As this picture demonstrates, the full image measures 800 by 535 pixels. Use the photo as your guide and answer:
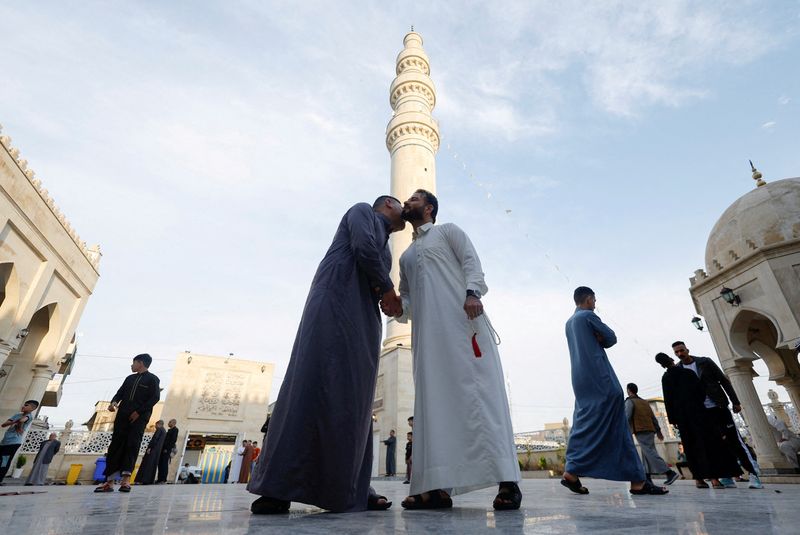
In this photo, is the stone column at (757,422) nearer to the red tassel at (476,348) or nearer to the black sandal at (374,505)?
the red tassel at (476,348)

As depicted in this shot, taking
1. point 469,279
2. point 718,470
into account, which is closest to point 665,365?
point 718,470

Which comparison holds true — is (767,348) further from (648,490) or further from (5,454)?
(5,454)

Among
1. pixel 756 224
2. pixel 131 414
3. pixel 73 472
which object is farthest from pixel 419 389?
pixel 73 472

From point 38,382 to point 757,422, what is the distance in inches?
597

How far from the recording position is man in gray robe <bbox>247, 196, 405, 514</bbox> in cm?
164

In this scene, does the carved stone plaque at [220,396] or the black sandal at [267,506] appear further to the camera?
the carved stone plaque at [220,396]

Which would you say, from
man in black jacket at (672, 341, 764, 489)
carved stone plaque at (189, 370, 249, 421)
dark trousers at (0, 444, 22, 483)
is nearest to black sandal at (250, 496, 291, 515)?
man in black jacket at (672, 341, 764, 489)

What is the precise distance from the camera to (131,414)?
446 centimetres

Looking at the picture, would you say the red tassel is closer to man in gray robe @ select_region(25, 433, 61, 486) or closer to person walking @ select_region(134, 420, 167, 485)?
person walking @ select_region(134, 420, 167, 485)

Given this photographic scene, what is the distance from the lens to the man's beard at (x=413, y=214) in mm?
2732

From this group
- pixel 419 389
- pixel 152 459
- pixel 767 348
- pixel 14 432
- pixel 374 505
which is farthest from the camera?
pixel 152 459

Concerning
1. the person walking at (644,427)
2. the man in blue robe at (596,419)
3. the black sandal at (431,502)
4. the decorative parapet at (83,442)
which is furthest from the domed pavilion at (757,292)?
the decorative parapet at (83,442)

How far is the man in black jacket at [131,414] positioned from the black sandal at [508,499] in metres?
4.14

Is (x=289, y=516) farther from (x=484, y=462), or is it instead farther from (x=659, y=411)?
(x=659, y=411)
